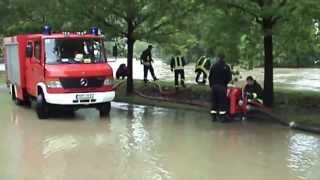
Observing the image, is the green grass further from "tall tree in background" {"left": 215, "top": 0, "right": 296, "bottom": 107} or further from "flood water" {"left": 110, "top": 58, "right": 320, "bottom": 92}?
"flood water" {"left": 110, "top": 58, "right": 320, "bottom": 92}

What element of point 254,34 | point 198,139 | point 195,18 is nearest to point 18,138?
point 198,139

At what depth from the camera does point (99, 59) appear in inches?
742

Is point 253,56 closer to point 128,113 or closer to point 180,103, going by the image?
point 180,103

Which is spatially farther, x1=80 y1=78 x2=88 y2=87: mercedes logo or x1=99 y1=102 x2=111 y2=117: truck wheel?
x1=99 y1=102 x2=111 y2=117: truck wheel

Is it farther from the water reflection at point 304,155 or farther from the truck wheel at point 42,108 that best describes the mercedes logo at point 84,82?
the water reflection at point 304,155

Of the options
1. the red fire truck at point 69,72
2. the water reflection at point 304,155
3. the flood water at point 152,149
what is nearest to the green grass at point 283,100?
the flood water at point 152,149

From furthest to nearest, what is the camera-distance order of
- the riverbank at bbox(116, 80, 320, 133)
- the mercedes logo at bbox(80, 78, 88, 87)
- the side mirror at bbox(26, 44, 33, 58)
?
the side mirror at bbox(26, 44, 33, 58), the mercedes logo at bbox(80, 78, 88, 87), the riverbank at bbox(116, 80, 320, 133)

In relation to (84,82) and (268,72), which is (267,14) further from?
(84,82)

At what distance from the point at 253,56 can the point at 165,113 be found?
3.32 m

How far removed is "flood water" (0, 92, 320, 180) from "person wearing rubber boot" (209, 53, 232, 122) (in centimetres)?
39

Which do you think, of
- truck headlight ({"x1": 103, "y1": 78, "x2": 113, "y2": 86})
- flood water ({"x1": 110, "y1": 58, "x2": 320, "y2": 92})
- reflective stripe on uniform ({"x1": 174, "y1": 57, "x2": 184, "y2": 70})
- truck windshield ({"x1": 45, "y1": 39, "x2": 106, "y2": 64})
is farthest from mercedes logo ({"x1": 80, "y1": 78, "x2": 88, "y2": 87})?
reflective stripe on uniform ({"x1": 174, "y1": 57, "x2": 184, "y2": 70})

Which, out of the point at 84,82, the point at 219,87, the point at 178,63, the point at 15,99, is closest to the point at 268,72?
the point at 219,87

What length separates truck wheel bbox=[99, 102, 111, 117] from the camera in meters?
18.5

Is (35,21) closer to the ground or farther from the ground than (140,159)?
farther from the ground
